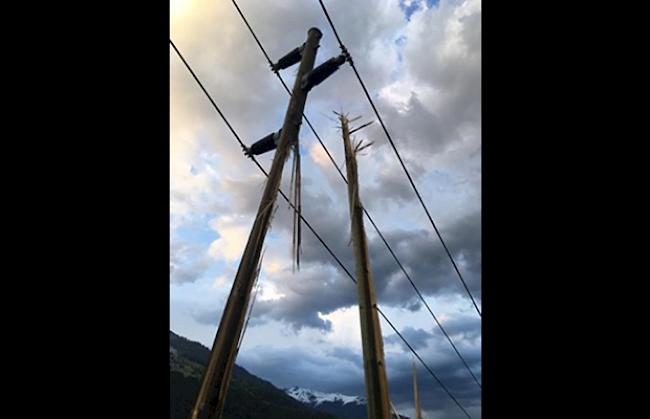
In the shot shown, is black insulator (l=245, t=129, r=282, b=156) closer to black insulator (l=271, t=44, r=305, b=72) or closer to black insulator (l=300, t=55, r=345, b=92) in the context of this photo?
black insulator (l=300, t=55, r=345, b=92)

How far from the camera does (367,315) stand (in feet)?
24.6

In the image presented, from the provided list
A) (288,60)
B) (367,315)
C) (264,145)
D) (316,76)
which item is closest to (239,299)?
(367,315)

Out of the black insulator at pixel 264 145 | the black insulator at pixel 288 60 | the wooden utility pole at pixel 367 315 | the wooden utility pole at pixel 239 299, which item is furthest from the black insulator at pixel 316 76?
the wooden utility pole at pixel 367 315

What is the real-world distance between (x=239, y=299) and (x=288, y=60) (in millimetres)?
4768

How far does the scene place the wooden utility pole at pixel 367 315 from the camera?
22.6 feet

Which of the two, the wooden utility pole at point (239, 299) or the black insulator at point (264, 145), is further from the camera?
the black insulator at point (264, 145)

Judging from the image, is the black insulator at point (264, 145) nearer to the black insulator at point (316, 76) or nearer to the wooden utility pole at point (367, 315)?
the black insulator at point (316, 76)

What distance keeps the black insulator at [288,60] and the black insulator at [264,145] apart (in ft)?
5.67

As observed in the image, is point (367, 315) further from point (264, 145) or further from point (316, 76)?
point (316, 76)
